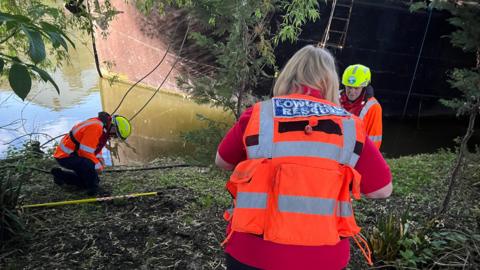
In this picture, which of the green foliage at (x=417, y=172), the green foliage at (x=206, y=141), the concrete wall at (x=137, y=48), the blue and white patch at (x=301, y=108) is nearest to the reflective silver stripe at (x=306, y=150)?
the blue and white patch at (x=301, y=108)

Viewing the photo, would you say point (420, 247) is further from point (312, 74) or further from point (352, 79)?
point (312, 74)

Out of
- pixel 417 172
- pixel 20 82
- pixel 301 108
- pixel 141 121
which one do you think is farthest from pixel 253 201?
pixel 141 121

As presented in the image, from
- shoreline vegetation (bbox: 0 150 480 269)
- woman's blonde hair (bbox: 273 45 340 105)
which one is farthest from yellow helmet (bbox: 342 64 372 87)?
woman's blonde hair (bbox: 273 45 340 105)

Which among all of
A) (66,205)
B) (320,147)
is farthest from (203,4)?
(320,147)

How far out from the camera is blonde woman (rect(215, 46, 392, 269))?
1.46 meters

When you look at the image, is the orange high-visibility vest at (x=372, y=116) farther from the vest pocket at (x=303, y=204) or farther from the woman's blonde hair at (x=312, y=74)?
the vest pocket at (x=303, y=204)

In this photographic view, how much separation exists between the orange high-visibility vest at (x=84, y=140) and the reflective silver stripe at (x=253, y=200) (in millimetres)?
3300

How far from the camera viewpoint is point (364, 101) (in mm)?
4074

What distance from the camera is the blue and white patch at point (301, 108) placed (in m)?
1.50

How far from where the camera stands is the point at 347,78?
4.04 m

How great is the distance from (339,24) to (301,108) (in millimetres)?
10971

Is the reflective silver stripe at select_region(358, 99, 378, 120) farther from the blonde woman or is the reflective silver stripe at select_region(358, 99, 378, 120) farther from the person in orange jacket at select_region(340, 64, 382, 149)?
the blonde woman

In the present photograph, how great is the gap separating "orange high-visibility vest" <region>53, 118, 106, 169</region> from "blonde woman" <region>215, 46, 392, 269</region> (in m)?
3.23

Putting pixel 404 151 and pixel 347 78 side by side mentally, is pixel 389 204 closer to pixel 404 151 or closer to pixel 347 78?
pixel 347 78
